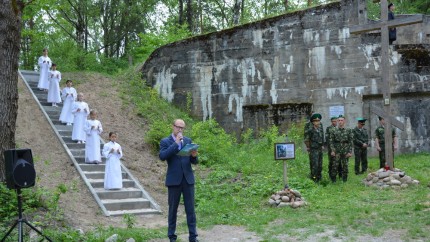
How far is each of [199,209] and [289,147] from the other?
95.1 inches

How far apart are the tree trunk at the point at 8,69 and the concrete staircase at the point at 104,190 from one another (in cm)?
261

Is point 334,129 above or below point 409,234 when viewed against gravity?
above

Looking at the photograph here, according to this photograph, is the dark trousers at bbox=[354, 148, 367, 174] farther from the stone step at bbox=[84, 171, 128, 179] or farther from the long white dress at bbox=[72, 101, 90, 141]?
the long white dress at bbox=[72, 101, 90, 141]

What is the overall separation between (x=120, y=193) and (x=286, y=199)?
3930 mm

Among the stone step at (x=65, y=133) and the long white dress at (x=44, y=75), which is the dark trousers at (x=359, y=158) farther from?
the long white dress at (x=44, y=75)

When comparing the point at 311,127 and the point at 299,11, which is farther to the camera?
the point at 299,11

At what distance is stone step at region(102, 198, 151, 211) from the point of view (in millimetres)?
10664

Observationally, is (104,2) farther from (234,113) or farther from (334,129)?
(334,129)

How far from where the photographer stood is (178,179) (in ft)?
23.2

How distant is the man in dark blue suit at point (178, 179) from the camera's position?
705 cm

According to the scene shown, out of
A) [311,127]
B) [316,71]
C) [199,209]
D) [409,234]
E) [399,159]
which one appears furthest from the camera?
[316,71]

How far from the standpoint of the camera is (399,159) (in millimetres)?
14031

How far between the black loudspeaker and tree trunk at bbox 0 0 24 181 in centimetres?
220

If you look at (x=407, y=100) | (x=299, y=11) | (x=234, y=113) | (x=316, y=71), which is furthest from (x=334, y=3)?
(x=234, y=113)
